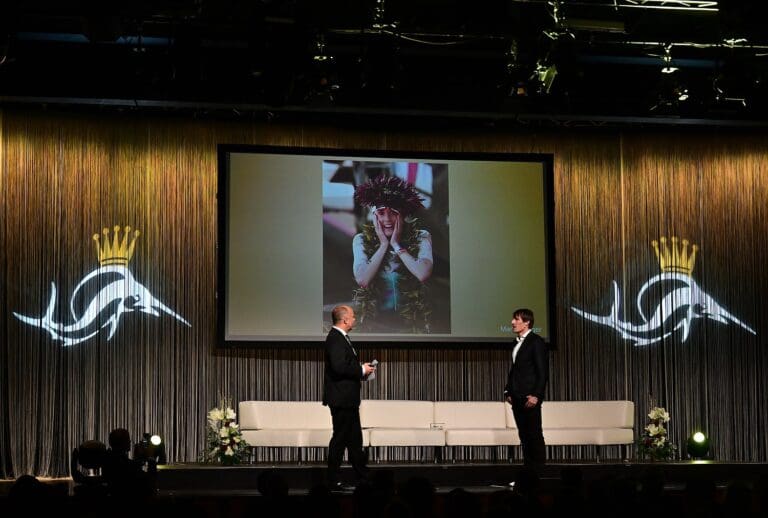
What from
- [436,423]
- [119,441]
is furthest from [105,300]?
[119,441]

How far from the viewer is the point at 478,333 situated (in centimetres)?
1007

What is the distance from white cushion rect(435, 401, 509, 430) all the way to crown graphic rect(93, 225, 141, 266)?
10.6ft

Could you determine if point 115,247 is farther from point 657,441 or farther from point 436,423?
point 657,441

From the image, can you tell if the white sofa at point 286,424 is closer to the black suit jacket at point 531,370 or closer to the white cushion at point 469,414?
the white cushion at point 469,414

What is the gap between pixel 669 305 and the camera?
10.6m

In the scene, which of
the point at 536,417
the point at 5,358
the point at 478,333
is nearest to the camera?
the point at 536,417

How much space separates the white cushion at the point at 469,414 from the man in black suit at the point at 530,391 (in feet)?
5.12

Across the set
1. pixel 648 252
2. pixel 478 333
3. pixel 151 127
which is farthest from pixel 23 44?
pixel 648 252

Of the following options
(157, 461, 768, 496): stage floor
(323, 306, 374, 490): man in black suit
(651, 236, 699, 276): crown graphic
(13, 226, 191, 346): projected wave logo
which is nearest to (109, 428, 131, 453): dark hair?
(323, 306, 374, 490): man in black suit

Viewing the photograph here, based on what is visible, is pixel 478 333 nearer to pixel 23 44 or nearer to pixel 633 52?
pixel 633 52

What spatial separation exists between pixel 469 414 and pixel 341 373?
2.55 meters

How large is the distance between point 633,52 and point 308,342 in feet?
13.1

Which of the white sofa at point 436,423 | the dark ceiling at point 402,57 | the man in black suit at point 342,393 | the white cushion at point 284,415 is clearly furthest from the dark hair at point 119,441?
the white cushion at point 284,415

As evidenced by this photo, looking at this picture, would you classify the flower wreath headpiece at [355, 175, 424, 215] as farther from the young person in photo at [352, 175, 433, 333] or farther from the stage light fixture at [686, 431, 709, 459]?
the stage light fixture at [686, 431, 709, 459]
